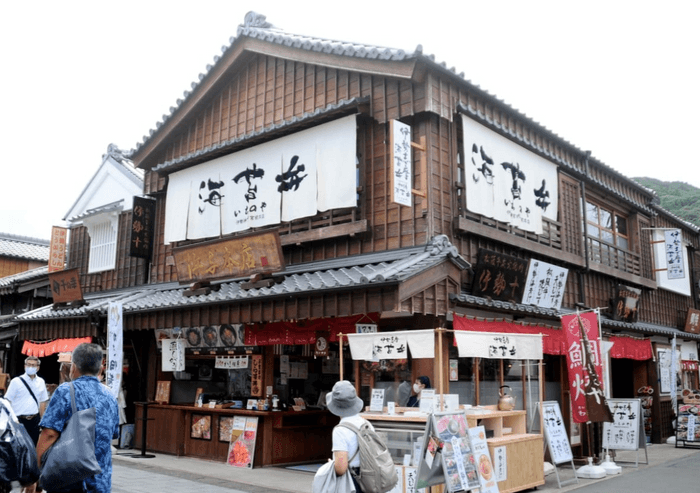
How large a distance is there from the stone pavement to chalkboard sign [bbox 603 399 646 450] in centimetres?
55

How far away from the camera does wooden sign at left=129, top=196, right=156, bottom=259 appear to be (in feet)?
57.9

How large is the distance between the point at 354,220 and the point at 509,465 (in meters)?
5.30

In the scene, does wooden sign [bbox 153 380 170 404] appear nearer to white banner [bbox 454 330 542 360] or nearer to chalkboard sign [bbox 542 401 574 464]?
white banner [bbox 454 330 542 360]

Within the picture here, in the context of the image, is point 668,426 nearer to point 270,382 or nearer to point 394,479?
point 270,382

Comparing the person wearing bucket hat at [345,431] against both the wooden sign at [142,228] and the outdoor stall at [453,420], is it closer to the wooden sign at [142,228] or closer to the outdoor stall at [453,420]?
the outdoor stall at [453,420]

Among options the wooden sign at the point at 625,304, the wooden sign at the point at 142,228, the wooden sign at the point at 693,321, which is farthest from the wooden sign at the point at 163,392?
the wooden sign at the point at 693,321

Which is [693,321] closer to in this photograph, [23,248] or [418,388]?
[418,388]

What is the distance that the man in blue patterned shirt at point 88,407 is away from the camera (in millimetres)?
5016

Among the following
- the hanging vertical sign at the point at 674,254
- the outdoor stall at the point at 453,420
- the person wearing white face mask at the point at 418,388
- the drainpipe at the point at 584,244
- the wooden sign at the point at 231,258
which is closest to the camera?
the outdoor stall at the point at 453,420

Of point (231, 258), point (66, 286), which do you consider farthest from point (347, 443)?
point (66, 286)

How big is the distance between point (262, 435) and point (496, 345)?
18.9 ft

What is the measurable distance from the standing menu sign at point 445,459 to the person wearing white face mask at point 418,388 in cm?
183

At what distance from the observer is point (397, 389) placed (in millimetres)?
11469

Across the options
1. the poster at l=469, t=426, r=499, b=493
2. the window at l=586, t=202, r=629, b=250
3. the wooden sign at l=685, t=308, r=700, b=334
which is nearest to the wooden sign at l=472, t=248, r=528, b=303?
the poster at l=469, t=426, r=499, b=493
